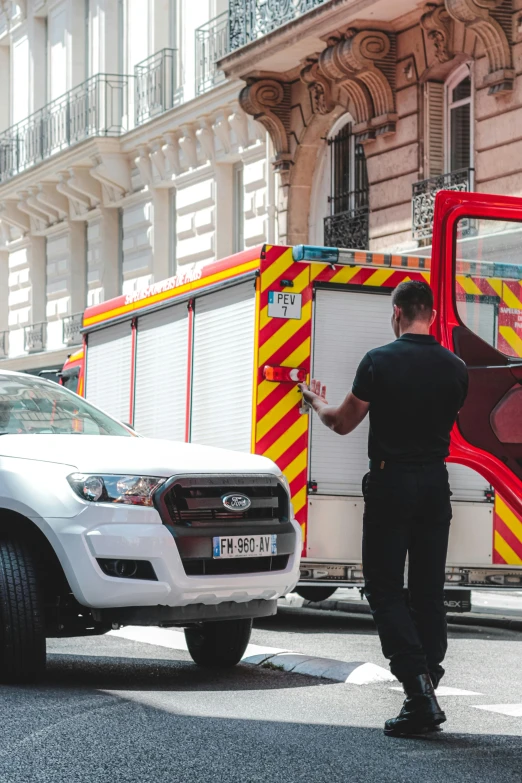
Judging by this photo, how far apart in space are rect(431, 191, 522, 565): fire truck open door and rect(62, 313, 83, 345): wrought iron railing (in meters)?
20.7

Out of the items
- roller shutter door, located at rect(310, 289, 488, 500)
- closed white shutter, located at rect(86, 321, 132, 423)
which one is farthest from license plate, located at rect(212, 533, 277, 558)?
closed white shutter, located at rect(86, 321, 132, 423)

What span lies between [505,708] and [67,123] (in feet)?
78.2

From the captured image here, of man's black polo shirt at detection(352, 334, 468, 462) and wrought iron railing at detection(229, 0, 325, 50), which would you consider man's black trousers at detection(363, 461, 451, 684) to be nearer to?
man's black polo shirt at detection(352, 334, 468, 462)

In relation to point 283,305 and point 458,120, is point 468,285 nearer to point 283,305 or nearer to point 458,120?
point 283,305

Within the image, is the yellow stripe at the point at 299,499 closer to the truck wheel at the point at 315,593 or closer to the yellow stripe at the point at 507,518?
the yellow stripe at the point at 507,518

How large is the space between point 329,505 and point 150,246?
1614 cm

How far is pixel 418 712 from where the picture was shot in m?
5.64

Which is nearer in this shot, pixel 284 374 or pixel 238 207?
pixel 284 374

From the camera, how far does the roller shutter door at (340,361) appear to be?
410 inches

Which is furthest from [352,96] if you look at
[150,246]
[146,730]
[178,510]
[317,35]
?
[146,730]

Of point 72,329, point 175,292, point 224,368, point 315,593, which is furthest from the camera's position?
point 72,329

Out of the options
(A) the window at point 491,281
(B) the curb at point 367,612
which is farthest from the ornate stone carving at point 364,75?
(A) the window at point 491,281

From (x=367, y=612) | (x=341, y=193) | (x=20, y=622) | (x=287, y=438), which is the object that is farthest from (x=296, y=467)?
(x=341, y=193)

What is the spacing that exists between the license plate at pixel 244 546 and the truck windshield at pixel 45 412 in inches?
47.4
